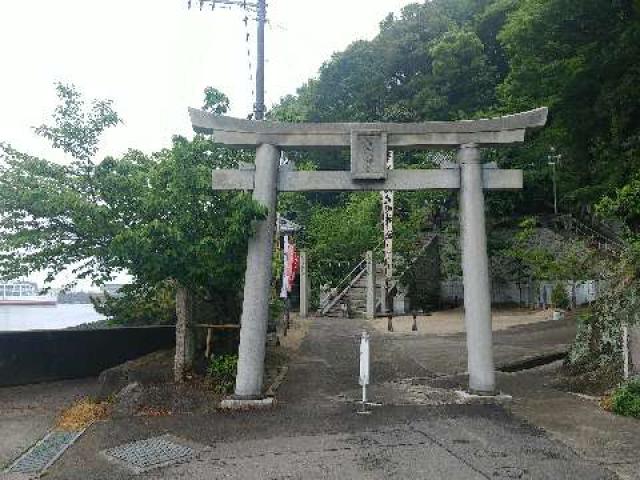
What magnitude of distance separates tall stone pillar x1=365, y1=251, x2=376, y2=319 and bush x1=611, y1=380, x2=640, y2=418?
16800 millimetres

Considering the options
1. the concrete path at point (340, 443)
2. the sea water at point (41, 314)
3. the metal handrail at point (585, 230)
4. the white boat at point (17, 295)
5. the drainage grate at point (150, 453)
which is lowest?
the drainage grate at point (150, 453)

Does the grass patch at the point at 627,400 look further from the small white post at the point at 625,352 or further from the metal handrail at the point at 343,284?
the metal handrail at the point at 343,284

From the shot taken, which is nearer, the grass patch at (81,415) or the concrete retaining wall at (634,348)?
the grass patch at (81,415)

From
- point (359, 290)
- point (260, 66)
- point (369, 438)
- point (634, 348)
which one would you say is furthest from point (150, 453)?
point (359, 290)

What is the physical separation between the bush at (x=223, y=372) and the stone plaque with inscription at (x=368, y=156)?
169 inches

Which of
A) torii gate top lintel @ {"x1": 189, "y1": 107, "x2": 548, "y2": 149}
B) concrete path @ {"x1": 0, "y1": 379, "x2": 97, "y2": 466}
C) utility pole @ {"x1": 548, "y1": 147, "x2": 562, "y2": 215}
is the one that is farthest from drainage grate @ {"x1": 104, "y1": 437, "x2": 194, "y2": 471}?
utility pole @ {"x1": 548, "y1": 147, "x2": 562, "y2": 215}

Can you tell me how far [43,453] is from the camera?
694cm

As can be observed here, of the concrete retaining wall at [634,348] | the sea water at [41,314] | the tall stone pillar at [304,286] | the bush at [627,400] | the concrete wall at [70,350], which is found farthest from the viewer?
the sea water at [41,314]

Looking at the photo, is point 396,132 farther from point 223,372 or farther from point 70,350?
point 70,350

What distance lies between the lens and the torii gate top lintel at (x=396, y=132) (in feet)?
31.2

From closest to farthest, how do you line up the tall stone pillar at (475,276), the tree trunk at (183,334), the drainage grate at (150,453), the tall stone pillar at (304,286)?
A: the drainage grate at (150,453)
the tall stone pillar at (475,276)
the tree trunk at (183,334)
the tall stone pillar at (304,286)

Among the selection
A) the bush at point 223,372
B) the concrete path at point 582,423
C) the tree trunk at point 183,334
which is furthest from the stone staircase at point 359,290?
the tree trunk at point 183,334

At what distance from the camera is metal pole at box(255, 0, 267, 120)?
13773mm

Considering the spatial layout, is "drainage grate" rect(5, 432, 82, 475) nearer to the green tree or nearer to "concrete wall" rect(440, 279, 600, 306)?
the green tree
